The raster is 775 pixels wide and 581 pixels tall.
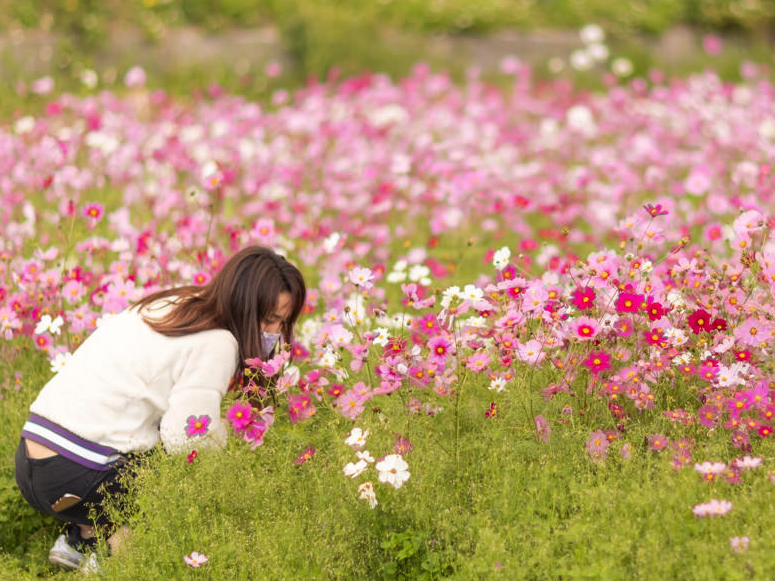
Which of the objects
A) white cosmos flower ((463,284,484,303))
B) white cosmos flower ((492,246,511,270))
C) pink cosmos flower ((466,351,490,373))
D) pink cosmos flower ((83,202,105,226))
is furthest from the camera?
pink cosmos flower ((83,202,105,226))

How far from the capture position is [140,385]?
3355 mm

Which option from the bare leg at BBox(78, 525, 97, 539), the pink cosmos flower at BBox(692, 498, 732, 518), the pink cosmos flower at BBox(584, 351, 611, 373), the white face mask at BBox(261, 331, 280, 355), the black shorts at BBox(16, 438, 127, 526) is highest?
the pink cosmos flower at BBox(584, 351, 611, 373)

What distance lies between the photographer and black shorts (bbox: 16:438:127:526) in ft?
11.0

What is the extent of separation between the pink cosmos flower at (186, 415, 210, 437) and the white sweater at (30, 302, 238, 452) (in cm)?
7

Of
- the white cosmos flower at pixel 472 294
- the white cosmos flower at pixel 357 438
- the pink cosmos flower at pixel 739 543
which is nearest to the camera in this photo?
the pink cosmos flower at pixel 739 543

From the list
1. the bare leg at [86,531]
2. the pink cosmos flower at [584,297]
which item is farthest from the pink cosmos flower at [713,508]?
the bare leg at [86,531]

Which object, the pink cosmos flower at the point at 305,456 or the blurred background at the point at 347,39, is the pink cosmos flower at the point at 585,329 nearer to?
the pink cosmos flower at the point at 305,456

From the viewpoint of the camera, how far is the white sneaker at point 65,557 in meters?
3.49

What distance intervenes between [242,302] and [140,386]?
0.44 m

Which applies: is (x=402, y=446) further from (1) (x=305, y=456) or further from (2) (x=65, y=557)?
(2) (x=65, y=557)

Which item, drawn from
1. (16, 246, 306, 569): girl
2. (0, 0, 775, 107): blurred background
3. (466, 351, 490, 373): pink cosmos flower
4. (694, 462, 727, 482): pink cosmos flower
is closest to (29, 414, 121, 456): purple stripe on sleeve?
(16, 246, 306, 569): girl

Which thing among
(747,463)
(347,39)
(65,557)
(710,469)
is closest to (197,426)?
(65,557)

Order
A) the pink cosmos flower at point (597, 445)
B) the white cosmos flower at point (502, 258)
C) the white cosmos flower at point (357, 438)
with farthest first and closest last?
the white cosmos flower at point (502, 258), the pink cosmos flower at point (597, 445), the white cosmos flower at point (357, 438)

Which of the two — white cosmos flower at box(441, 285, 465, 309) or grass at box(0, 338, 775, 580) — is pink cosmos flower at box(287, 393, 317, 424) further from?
white cosmos flower at box(441, 285, 465, 309)
